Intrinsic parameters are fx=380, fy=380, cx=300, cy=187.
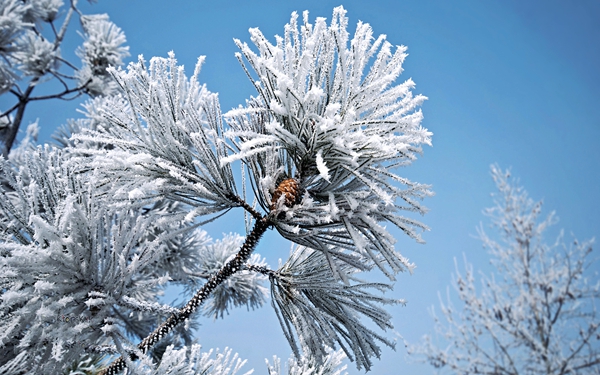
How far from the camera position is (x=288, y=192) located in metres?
0.75

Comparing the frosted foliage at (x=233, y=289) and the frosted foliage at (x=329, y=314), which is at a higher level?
the frosted foliage at (x=233, y=289)

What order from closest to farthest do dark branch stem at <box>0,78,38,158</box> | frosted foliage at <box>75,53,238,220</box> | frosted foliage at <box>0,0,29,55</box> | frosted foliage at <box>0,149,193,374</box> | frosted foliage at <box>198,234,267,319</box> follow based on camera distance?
1. frosted foliage at <box>0,149,193,374</box>
2. frosted foliage at <box>75,53,238,220</box>
3. frosted foliage at <box>198,234,267,319</box>
4. frosted foliage at <box>0,0,29,55</box>
5. dark branch stem at <box>0,78,38,158</box>

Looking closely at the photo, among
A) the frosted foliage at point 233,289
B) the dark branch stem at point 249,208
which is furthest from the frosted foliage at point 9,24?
the dark branch stem at point 249,208

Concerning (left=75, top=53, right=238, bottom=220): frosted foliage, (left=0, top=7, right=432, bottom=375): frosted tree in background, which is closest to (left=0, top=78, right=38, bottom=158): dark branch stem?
(left=0, top=7, right=432, bottom=375): frosted tree in background

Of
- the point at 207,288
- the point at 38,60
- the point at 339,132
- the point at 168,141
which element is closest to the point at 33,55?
the point at 38,60

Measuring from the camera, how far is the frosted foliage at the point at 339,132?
0.63 metres

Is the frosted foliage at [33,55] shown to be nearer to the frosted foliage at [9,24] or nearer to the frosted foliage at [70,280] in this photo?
the frosted foliage at [9,24]

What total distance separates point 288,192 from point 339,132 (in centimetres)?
18

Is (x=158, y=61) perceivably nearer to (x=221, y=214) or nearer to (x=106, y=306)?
(x=221, y=214)

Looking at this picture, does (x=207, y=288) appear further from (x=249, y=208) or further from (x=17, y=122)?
(x=17, y=122)

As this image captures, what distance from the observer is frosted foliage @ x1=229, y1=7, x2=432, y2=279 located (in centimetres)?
63

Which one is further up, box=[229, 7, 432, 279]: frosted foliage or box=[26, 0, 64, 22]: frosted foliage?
box=[26, 0, 64, 22]: frosted foliage

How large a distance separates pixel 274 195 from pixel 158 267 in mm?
1306

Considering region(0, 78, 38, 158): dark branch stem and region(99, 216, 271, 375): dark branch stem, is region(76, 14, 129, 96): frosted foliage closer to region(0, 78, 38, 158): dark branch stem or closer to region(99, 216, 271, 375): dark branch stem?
region(0, 78, 38, 158): dark branch stem
